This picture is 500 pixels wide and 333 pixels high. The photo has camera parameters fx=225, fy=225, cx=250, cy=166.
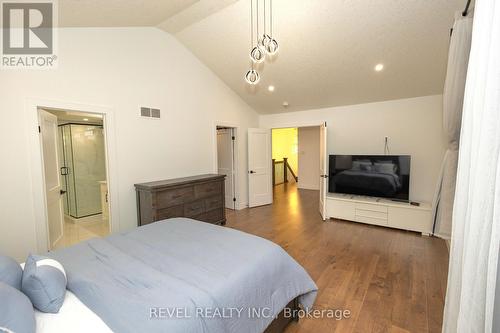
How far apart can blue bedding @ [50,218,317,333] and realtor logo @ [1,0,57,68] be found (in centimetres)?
211

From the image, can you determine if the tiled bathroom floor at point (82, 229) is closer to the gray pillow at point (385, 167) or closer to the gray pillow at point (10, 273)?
the gray pillow at point (10, 273)

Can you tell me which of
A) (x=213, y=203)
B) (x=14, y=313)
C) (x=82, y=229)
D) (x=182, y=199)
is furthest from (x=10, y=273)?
(x=82, y=229)

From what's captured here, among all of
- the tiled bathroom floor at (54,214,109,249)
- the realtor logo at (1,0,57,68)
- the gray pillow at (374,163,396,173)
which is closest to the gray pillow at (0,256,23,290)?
the realtor logo at (1,0,57,68)

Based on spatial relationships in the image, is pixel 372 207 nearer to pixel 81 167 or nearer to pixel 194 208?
pixel 194 208

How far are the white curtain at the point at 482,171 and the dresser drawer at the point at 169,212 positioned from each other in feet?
10.4

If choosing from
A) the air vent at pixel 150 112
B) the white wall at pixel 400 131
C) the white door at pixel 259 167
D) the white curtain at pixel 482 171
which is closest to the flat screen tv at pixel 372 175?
the white wall at pixel 400 131

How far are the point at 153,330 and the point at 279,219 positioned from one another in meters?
3.73

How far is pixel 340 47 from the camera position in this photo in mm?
3238

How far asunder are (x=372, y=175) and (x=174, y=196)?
11.4ft

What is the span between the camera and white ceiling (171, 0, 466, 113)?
104 inches

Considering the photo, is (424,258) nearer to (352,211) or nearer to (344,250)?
(344,250)

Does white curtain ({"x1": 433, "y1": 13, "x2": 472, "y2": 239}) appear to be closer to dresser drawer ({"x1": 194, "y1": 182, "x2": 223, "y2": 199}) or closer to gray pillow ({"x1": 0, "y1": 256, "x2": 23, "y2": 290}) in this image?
gray pillow ({"x1": 0, "y1": 256, "x2": 23, "y2": 290})

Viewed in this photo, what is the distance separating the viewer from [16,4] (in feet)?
6.72

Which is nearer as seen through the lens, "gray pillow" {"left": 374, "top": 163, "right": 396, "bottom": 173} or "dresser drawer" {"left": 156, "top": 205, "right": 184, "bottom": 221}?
"dresser drawer" {"left": 156, "top": 205, "right": 184, "bottom": 221}
